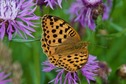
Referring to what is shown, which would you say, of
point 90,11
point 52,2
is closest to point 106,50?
point 90,11

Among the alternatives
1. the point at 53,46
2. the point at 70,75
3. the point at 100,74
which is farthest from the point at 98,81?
the point at 53,46

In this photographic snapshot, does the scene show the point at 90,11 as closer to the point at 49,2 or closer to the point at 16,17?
the point at 49,2

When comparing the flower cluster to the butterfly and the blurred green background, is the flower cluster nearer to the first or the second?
the butterfly

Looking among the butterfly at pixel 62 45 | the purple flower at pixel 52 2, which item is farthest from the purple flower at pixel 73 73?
the purple flower at pixel 52 2

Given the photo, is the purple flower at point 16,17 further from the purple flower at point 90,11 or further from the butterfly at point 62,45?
the purple flower at point 90,11

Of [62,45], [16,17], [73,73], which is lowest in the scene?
[73,73]

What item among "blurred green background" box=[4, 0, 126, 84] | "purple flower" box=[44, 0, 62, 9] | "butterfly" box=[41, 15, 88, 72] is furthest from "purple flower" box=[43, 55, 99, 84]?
"blurred green background" box=[4, 0, 126, 84]
